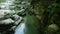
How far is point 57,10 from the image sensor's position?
3227 mm

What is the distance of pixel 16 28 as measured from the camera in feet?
21.3

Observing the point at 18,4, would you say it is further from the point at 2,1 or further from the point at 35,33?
the point at 35,33

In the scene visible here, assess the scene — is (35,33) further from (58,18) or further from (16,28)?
(16,28)

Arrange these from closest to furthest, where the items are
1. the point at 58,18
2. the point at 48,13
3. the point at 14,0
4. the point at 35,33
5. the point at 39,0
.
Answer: the point at 58,18, the point at 48,13, the point at 39,0, the point at 35,33, the point at 14,0

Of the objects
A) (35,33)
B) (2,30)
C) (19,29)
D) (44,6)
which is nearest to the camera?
(44,6)

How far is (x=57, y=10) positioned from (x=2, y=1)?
650 centimetres

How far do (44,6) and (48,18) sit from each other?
1.37 ft

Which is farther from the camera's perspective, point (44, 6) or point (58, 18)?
point (44, 6)

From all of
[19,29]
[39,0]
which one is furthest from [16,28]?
[39,0]

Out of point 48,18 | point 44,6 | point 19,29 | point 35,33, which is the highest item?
point 44,6

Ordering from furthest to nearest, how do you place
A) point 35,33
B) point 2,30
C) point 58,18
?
1. point 2,30
2. point 35,33
3. point 58,18

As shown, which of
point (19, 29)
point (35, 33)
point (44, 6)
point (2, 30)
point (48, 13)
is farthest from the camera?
point (19, 29)

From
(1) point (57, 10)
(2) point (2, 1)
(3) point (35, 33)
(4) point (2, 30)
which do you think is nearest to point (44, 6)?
(1) point (57, 10)

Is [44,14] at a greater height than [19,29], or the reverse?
[44,14]
